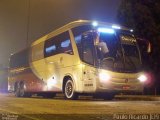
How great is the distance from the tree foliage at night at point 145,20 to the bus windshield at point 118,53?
16614 mm

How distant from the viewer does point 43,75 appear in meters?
23.1

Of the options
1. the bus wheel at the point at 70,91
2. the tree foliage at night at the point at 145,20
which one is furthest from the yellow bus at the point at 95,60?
the tree foliage at night at the point at 145,20

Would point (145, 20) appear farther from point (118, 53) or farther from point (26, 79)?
point (118, 53)

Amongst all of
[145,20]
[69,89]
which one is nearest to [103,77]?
[69,89]

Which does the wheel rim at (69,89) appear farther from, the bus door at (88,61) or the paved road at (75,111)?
the paved road at (75,111)

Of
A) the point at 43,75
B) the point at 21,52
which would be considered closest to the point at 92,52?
the point at 43,75

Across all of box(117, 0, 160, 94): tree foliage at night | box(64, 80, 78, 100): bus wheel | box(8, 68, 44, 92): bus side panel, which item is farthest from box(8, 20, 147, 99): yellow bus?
box(117, 0, 160, 94): tree foliage at night

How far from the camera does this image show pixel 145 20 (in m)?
35.7

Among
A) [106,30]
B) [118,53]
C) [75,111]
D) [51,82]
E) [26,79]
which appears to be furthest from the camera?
[26,79]

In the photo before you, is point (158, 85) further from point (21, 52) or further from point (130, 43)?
point (130, 43)

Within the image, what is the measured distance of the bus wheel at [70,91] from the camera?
18594 mm

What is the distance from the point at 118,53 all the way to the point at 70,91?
288cm

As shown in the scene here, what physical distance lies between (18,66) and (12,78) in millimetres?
1997

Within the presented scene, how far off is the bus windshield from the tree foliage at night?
1661 centimetres
